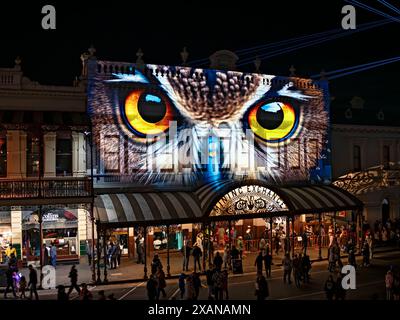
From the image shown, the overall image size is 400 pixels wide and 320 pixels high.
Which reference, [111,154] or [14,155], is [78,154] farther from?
[14,155]

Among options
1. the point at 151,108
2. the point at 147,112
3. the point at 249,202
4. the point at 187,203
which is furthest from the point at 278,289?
the point at 151,108

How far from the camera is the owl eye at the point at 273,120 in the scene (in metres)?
27.0

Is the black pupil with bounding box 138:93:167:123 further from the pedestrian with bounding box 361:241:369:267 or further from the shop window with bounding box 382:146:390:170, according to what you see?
the shop window with bounding box 382:146:390:170

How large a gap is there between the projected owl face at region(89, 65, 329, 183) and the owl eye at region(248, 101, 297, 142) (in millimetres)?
61

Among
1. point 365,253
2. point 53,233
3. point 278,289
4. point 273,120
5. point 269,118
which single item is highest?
point 269,118

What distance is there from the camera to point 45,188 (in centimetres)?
2119

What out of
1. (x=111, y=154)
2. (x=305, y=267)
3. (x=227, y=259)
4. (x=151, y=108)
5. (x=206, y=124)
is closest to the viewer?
(x=305, y=267)

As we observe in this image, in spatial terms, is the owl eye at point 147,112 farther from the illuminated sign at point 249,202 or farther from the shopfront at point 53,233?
the shopfront at point 53,233

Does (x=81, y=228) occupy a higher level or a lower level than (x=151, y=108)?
lower

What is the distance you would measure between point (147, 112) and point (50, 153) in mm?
5621

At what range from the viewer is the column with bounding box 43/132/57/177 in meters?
23.5

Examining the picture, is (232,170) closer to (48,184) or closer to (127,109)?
(127,109)

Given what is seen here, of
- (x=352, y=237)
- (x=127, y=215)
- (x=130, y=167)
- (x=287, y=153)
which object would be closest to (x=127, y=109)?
(x=130, y=167)

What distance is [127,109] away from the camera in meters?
24.2
